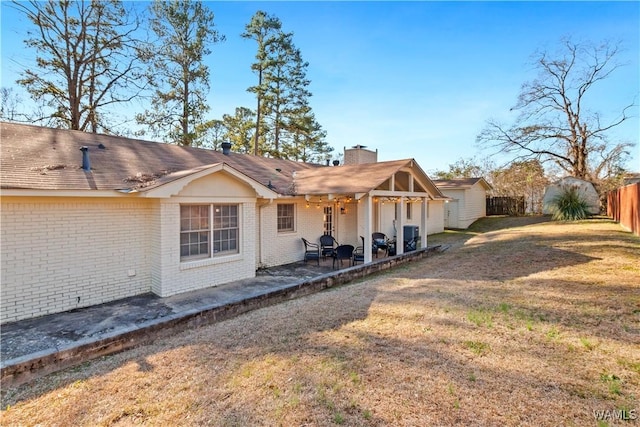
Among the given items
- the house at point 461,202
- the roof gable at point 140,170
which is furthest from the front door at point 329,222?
the house at point 461,202

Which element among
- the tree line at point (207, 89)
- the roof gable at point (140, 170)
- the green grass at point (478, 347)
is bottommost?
the green grass at point (478, 347)

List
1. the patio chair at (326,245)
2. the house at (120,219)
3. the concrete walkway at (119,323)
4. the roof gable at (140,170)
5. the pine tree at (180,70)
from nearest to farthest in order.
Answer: the concrete walkway at (119,323) → the house at (120,219) → the roof gable at (140,170) → the patio chair at (326,245) → the pine tree at (180,70)

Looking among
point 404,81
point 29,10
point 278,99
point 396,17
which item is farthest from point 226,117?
point 396,17

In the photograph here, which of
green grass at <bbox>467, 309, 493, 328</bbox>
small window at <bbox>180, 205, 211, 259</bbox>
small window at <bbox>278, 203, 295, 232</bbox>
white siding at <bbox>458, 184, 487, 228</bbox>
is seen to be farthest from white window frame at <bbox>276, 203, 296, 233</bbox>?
white siding at <bbox>458, 184, 487, 228</bbox>

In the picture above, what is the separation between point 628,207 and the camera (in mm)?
14492

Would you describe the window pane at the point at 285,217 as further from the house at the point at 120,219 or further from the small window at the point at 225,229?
the small window at the point at 225,229

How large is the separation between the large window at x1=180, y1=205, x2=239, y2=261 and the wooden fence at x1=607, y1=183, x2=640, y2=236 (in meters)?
15.5

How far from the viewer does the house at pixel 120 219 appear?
6.13m

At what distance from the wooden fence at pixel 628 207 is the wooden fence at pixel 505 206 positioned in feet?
25.0

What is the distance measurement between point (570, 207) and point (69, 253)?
24244 mm

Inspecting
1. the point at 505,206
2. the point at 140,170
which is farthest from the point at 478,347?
the point at 505,206

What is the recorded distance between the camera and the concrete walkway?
4418mm

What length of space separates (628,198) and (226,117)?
85.4ft

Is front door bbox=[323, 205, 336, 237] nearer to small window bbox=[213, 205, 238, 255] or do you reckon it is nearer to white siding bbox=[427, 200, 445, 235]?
Answer: small window bbox=[213, 205, 238, 255]
